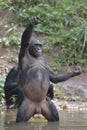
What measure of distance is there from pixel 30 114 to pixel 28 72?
2.02ft

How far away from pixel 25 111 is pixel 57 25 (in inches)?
326

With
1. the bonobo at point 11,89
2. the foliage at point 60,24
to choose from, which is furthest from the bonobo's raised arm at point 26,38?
the foliage at point 60,24

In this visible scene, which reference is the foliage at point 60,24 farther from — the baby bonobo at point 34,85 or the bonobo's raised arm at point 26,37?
the bonobo's raised arm at point 26,37

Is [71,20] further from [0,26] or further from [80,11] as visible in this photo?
[0,26]

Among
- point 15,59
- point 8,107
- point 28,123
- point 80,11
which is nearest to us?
point 28,123


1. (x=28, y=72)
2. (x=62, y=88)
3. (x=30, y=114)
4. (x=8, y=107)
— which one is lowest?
(x=62, y=88)

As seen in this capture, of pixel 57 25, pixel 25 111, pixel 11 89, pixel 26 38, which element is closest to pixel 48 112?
pixel 25 111

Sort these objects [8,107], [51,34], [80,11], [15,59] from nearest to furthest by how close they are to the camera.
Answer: [8,107] < [15,59] < [51,34] < [80,11]

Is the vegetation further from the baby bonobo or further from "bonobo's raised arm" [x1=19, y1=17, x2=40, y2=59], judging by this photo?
"bonobo's raised arm" [x1=19, y1=17, x2=40, y2=59]

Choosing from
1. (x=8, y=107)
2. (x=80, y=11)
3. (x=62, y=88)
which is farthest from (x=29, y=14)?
(x=8, y=107)

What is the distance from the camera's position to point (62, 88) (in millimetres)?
12703

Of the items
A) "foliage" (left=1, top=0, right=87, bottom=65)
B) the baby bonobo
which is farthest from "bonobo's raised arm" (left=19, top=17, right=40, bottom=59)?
"foliage" (left=1, top=0, right=87, bottom=65)

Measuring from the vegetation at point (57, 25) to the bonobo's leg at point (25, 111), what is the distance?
6329mm

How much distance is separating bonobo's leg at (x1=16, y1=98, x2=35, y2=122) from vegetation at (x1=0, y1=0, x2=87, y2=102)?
20.8 feet
